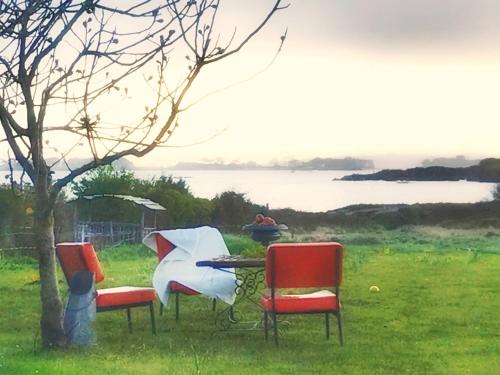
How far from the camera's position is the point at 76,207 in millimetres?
19344

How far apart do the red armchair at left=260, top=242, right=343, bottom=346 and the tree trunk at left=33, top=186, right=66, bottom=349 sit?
1.61 m

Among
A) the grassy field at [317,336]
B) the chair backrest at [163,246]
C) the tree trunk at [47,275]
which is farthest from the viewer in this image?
the chair backrest at [163,246]

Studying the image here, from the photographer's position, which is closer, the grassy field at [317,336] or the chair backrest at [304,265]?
the grassy field at [317,336]

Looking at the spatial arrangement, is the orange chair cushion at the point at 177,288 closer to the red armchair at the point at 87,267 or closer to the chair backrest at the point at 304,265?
the red armchair at the point at 87,267

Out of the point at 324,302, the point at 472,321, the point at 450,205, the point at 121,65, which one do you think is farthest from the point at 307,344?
the point at 450,205

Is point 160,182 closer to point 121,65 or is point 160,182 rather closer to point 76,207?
point 76,207

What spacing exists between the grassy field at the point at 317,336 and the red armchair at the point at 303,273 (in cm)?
33

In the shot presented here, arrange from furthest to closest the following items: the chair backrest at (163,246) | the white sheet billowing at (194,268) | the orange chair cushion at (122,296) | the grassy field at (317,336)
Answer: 1. the chair backrest at (163,246)
2. the white sheet billowing at (194,268)
3. the orange chair cushion at (122,296)
4. the grassy field at (317,336)

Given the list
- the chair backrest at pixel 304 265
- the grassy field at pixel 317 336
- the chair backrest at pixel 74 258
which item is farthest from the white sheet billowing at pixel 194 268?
the chair backrest at pixel 304 265

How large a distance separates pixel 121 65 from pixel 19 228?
12.1 m

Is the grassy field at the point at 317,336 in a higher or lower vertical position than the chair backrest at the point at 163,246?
lower

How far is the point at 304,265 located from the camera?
23.0 feet

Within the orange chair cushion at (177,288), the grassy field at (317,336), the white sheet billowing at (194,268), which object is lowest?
the grassy field at (317,336)

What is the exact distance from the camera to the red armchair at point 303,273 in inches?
274
